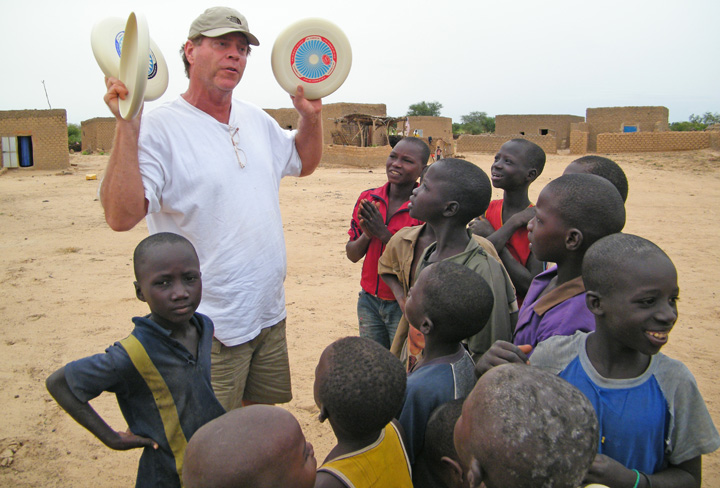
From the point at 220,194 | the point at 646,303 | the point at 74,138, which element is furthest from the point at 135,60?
the point at 74,138

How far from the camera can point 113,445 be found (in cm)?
176

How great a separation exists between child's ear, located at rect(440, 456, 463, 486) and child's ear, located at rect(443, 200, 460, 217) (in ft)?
3.76

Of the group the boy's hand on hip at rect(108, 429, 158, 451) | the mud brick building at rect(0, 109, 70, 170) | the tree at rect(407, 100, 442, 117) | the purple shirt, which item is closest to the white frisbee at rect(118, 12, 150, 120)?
the boy's hand on hip at rect(108, 429, 158, 451)

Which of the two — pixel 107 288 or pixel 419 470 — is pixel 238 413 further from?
pixel 107 288

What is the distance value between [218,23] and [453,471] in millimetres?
2024

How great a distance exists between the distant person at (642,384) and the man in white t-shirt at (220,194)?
1.42 m

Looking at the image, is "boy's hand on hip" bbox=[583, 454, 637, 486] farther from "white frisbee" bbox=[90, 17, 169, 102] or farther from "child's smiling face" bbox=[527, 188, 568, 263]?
"white frisbee" bbox=[90, 17, 169, 102]

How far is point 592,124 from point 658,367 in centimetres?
2700

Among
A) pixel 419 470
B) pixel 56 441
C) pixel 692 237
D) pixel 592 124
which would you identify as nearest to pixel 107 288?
pixel 56 441

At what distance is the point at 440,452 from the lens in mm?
1585

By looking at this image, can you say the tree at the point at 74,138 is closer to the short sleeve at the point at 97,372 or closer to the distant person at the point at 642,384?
the short sleeve at the point at 97,372

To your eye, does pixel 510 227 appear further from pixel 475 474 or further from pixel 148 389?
pixel 148 389

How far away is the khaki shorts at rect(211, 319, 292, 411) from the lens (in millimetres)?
2318

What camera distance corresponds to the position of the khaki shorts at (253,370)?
2.32 meters
